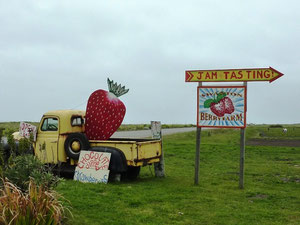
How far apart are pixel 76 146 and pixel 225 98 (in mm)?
4617

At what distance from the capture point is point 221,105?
434 inches

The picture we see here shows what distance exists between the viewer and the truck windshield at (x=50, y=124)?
39.0 ft

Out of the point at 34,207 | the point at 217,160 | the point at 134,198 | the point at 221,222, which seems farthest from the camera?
the point at 217,160

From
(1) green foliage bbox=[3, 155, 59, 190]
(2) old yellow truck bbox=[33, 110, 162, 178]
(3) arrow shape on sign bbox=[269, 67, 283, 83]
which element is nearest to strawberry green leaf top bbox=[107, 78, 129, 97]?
(2) old yellow truck bbox=[33, 110, 162, 178]

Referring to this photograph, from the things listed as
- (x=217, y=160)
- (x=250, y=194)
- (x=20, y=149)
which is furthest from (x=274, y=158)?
(x=20, y=149)

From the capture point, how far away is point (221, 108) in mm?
11008

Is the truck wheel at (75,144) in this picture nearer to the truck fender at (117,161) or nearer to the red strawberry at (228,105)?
the truck fender at (117,161)

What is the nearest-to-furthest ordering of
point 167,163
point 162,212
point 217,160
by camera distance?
point 162,212
point 167,163
point 217,160

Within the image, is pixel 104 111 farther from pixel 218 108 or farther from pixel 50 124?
pixel 218 108

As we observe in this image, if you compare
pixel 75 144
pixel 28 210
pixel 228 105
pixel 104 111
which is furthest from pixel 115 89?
pixel 28 210

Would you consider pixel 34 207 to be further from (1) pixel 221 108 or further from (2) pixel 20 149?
(1) pixel 221 108

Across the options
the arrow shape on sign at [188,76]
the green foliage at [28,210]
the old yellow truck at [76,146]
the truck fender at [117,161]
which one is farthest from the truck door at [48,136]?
the green foliage at [28,210]

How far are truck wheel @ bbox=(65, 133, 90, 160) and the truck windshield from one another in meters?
0.72

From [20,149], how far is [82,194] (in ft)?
6.94
